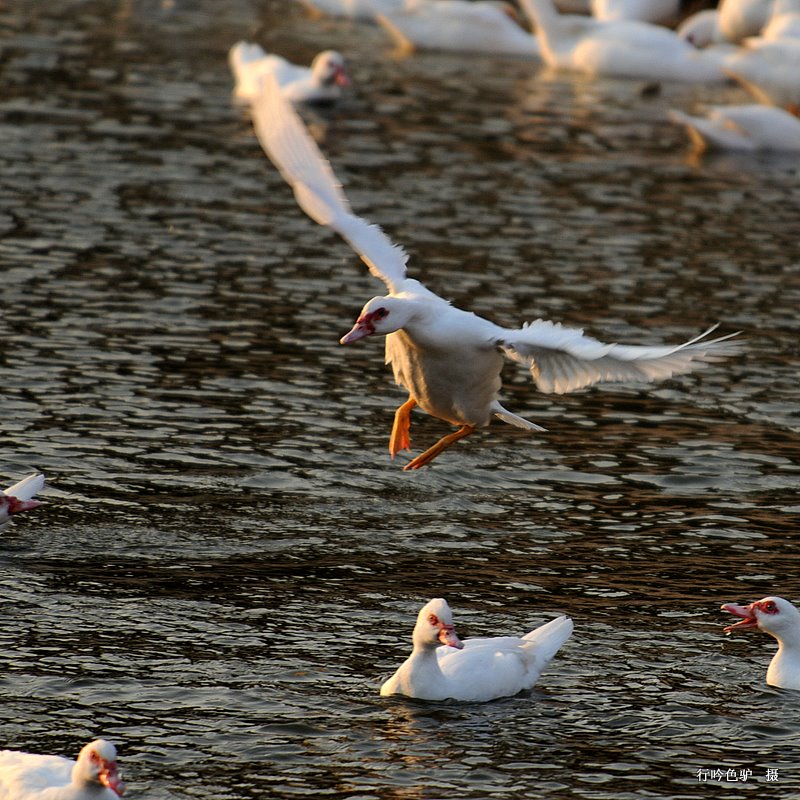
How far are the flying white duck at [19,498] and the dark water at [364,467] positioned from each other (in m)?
0.26

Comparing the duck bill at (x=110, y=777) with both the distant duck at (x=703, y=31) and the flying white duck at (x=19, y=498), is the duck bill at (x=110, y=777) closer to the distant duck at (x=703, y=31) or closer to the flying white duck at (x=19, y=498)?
the flying white duck at (x=19, y=498)

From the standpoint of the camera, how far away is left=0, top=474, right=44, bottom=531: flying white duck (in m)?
11.7

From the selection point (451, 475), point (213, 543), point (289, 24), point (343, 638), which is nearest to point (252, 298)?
point (451, 475)

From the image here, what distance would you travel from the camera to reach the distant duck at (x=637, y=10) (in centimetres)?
3269

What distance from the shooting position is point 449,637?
973 centimetres

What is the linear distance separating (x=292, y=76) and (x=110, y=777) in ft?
66.2

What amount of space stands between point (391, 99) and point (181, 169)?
5924 mm

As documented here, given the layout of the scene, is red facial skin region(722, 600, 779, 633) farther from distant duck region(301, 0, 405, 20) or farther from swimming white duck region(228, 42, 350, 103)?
distant duck region(301, 0, 405, 20)

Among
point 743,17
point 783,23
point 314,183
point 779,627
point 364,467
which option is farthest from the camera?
point 743,17

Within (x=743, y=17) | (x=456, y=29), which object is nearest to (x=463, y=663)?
(x=456, y=29)

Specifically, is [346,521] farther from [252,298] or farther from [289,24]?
[289,24]

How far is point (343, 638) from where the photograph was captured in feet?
Result: 34.9

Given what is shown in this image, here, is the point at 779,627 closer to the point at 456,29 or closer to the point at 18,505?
the point at 18,505

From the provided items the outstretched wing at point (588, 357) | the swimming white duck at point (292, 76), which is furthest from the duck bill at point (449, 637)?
the swimming white duck at point (292, 76)
